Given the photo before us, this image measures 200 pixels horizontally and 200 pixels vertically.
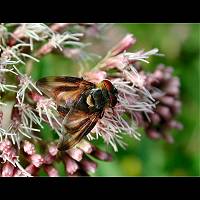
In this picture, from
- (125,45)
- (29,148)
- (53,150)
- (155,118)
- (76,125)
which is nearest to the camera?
(76,125)

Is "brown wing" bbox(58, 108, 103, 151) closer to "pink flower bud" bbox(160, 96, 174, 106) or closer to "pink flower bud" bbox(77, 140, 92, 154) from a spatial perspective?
"pink flower bud" bbox(77, 140, 92, 154)

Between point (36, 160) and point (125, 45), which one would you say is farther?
point (125, 45)

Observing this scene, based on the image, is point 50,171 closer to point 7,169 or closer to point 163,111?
point 7,169

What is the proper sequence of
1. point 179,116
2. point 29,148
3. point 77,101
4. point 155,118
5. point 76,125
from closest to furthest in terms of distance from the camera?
point 76,125, point 77,101, point 29,148, point 155,118, point 179,116

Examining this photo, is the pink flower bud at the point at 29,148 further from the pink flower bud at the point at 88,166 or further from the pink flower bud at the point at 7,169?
the pink flower bud at the point at 88,166

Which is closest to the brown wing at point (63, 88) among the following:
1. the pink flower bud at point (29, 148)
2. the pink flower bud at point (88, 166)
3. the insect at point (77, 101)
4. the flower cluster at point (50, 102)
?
the insect at point (77, 101)

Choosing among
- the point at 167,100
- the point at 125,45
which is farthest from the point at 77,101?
the point at 167,100
